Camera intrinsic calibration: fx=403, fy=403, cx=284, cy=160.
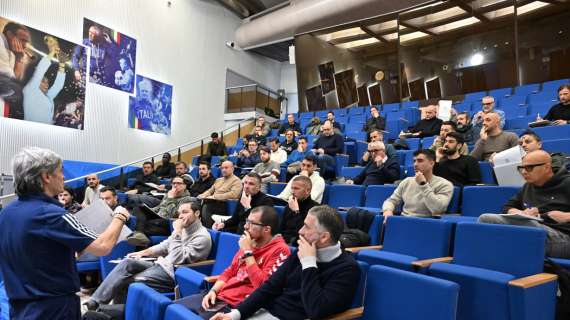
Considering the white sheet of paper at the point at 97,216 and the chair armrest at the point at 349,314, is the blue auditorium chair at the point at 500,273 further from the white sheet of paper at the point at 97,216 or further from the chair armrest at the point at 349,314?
the white sheet of paper at the point at 97,216

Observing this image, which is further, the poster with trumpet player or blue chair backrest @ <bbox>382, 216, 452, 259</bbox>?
the poster with trumpet player

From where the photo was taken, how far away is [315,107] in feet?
30.4

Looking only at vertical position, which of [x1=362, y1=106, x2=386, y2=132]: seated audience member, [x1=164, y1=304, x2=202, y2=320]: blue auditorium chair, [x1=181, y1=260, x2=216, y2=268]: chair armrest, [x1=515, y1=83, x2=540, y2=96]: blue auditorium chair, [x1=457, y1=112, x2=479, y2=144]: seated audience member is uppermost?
[x1=515, y1=83, x2=540, y2=96]: blue auditorium chair

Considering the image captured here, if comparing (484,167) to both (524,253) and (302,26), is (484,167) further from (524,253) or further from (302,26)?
(302,26)

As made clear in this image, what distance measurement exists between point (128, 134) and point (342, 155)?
491cm

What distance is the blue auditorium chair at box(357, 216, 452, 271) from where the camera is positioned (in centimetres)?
189

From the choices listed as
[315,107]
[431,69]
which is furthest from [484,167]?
[315,107]

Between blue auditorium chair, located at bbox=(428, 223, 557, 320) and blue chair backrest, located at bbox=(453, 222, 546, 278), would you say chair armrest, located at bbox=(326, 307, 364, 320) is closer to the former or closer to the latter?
A: blue auditorium chair, located at bbox=(428, 223, 557, 320)

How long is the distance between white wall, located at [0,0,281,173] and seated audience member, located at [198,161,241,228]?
3.86 m

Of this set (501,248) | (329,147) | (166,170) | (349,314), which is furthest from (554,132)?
(166,170)

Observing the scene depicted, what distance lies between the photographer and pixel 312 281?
1.48 metres

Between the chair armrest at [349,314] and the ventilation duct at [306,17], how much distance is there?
23.1ft

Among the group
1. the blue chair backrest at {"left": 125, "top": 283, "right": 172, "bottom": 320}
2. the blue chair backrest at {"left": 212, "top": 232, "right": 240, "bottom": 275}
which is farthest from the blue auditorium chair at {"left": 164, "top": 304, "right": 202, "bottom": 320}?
the blue chair backrest at {"left": 212, "top": 232, "right": 240, "bottom": 275}

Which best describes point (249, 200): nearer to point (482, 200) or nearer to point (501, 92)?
point (482, 200)
